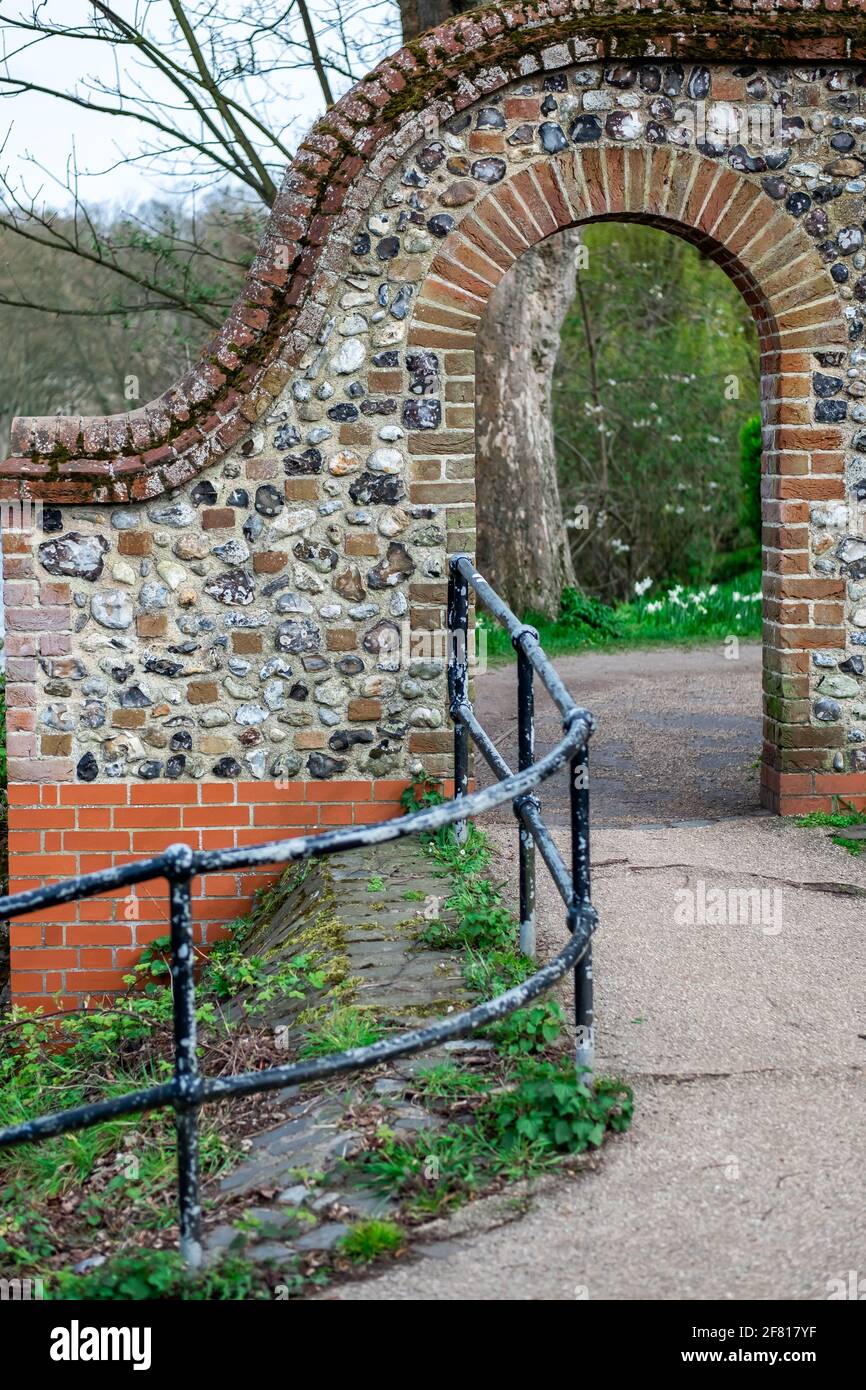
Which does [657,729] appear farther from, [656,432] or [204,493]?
[656,432]

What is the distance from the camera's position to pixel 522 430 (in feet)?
43.2

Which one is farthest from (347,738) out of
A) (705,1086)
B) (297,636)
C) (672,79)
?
(672,79)

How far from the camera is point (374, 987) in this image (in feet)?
15.4

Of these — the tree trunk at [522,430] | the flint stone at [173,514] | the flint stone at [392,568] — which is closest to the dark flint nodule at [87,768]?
the flint stone at [173,514]

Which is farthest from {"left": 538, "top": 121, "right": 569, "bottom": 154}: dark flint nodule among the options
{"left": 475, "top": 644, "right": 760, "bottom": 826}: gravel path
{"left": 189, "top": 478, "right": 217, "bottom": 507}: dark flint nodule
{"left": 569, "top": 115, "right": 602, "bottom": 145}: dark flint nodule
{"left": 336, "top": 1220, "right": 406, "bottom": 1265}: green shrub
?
{"left": 336, "top": 1220, "right": 406, "bottom": 1265}: green shrub

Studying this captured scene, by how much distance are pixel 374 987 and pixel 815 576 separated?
291 cm

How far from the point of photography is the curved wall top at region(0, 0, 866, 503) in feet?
19.7

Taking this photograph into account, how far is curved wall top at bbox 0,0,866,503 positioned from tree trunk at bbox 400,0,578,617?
262 inches

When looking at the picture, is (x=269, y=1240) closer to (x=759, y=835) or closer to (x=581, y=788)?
(x=581, y=788)

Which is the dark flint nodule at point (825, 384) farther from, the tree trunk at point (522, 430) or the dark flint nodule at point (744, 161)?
the tree trunk at point (522, 430)

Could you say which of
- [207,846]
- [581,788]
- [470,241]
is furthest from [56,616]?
[581,788]

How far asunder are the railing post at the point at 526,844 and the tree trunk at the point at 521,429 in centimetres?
829

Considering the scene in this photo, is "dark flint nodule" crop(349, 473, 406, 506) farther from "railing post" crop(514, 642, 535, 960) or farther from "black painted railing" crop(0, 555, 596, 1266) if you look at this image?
"black painted railing" crop(0, 555, 596, 1266)

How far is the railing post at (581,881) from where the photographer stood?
3.91 meters
